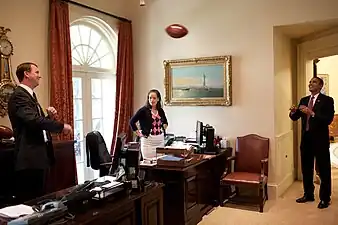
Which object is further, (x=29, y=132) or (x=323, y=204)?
(x=323, y=204)

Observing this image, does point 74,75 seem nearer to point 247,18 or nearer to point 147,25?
point 147,25

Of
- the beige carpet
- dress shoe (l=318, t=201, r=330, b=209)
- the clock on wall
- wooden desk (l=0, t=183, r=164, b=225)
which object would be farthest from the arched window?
dress shoe (l=318, t=201, r=330, b=209)

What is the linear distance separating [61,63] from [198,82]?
85.4 inches

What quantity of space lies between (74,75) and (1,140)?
6.60ft

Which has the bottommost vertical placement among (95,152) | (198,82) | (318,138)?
(95,152)

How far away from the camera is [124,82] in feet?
20.7

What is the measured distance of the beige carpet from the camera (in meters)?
4.55

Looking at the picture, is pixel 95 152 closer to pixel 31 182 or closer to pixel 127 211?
pixel 31 182

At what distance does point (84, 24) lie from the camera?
5.80m

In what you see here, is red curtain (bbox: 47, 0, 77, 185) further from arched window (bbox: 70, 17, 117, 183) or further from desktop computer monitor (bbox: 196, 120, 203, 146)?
desktop computer monitor (bbox: 196, 120, 203, 146)

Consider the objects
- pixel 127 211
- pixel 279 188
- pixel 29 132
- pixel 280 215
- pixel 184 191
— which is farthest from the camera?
pixel 279 188

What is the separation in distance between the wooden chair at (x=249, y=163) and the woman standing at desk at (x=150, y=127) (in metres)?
1.05

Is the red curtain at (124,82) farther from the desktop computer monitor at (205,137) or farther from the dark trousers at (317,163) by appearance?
the dark trousers at (317,163)

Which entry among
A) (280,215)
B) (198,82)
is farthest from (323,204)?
(198,82)
